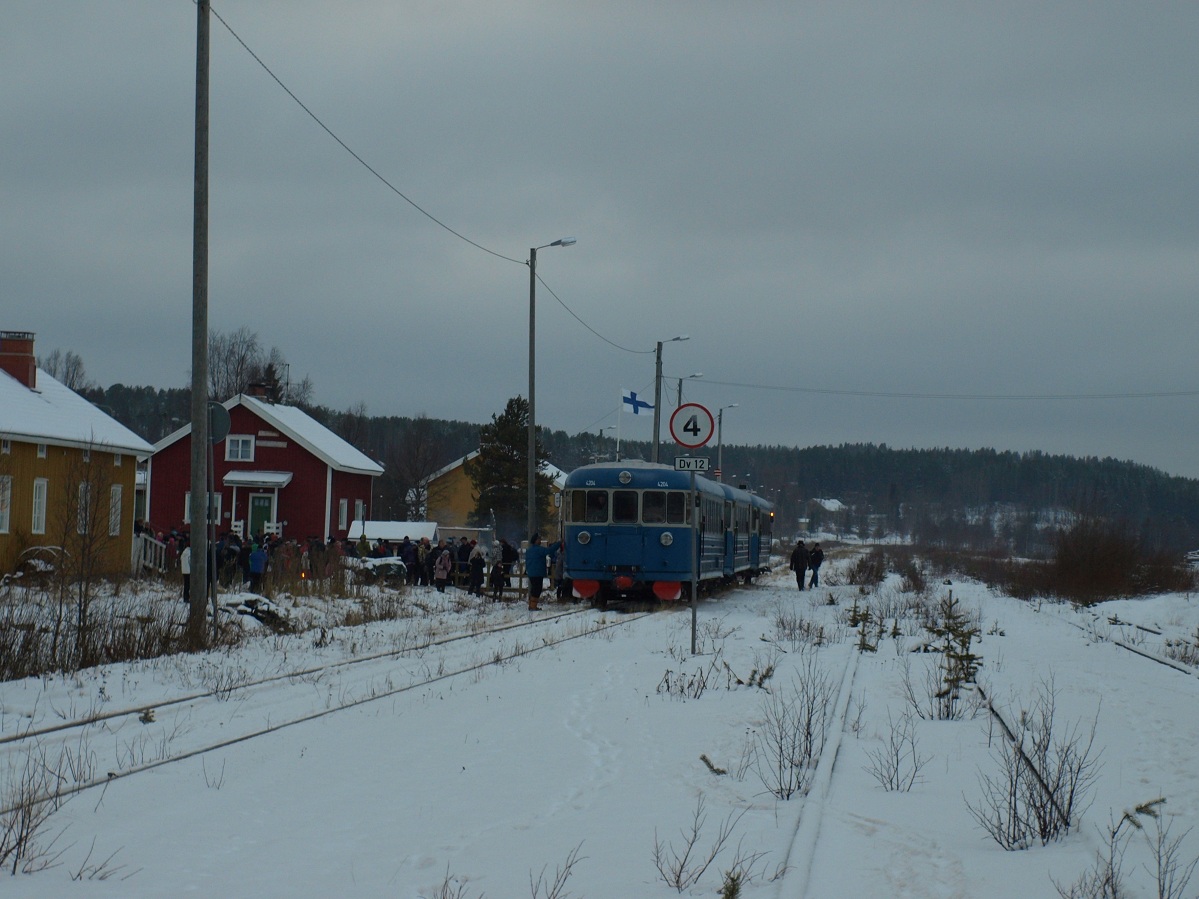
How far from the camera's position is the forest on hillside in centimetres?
11569

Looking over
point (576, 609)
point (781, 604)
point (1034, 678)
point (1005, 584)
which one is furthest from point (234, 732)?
point (1005, 584)

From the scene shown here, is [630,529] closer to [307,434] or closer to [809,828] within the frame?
[809,828]

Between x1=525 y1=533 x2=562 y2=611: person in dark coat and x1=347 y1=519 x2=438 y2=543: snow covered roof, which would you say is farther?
x1=347 y1=519 x2=438 y2=543: snow covered roof

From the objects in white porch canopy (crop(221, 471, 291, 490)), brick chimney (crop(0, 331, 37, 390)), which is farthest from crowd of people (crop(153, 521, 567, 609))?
white porch canopy (crop(221, 471, 291, 490))

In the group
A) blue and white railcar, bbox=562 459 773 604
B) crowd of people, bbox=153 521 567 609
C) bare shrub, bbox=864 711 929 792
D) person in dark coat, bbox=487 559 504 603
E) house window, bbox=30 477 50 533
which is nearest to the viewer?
bare shrub, bbox=864 711 929 792

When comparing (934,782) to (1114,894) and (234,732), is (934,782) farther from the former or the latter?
(234,732)

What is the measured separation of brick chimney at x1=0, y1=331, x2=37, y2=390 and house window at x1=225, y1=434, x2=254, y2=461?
14.7 meters

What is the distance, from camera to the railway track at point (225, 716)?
24.9ft

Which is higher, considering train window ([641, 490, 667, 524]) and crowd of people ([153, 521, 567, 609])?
train window ([641, 490, 667, 524])

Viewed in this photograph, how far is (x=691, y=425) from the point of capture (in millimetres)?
14258

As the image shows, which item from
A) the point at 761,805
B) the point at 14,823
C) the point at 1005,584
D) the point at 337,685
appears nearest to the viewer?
the point at 14,823

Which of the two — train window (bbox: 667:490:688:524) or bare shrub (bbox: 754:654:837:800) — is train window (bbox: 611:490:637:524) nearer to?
train window (bbox: 667:490:688:524)

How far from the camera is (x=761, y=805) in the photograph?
22.9 feet

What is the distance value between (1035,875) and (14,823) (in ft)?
15.7
